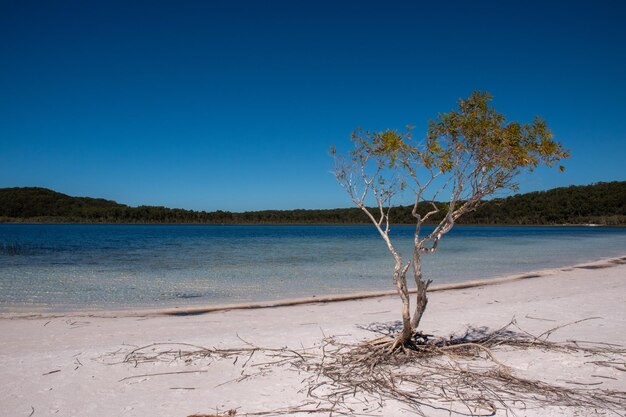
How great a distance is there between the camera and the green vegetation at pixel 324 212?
12562cm

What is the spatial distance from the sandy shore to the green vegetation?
9883cm

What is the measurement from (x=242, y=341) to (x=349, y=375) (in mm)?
2595

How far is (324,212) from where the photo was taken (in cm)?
17450

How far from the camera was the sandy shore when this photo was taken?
Result: 4.91 meters

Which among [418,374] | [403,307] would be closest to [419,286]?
[403,307]

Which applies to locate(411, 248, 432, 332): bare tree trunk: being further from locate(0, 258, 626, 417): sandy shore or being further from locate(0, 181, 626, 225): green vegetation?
locate(0, 181, 626, 225): green vegetation

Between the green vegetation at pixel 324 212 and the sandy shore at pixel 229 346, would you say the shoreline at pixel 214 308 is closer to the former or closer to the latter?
the sandy shore at pixel 229 346

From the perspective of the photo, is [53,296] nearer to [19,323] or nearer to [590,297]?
[19,323]

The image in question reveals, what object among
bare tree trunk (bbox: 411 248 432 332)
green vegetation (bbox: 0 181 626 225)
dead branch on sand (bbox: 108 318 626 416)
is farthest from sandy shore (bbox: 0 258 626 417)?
green vegetation (bbox: 0 181 626 225)

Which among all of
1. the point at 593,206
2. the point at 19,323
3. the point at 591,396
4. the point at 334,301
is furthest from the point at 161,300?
the point at 593,206

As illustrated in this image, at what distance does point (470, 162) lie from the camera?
607cm

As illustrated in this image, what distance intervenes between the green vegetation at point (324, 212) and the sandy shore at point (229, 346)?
98.8 meters

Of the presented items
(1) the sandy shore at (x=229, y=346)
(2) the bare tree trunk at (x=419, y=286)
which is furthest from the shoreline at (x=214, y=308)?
(2) the bare tree trunk at (x=419, y=286)

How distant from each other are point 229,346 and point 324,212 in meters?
167
